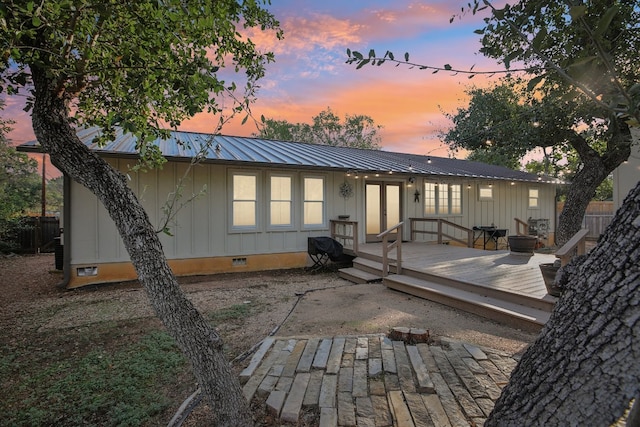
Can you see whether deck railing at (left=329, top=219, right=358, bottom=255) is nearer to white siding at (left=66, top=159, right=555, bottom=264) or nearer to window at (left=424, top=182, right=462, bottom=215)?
white siding at (left=66, top=159, right=555, bottom=264)

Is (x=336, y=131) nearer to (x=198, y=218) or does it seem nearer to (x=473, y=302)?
(x=198, y=218)

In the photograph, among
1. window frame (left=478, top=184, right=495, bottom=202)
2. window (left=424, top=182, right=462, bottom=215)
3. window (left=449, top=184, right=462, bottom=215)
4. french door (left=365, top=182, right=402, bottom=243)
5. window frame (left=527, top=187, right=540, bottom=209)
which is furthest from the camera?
window frame (left=527, top=187, right=540, bottom=209)

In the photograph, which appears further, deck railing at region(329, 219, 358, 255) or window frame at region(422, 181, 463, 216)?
window frame at region(422, 181, 463, 216)

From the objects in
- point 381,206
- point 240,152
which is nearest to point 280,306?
point 240,152

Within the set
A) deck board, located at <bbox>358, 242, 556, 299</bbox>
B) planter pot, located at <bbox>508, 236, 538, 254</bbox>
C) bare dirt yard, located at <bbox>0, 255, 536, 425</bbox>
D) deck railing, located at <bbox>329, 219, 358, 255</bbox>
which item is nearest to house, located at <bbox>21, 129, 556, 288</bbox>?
deck railing, located at <bbox>329, 219, 358, 255</bbox>

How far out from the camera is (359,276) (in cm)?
754

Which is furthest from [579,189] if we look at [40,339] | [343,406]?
[40,339]

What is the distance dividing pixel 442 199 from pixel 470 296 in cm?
675

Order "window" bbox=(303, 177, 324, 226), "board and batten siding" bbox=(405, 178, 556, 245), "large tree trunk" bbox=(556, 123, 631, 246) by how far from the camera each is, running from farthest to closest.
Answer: "board and batten siding" bbox=(405, 178, 556, 245), "window" bbox=(303, 177, 324, 226), "large tree trunk" bbox=(556, 123, 631, 246)

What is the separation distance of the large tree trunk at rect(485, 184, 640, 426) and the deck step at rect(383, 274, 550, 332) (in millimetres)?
3721

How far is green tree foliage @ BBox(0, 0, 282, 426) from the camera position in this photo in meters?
2.23

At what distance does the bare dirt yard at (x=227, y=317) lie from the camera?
3.97 metres

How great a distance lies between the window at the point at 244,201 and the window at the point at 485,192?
869 centimetres

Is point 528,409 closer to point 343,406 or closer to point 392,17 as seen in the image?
point 343,406
